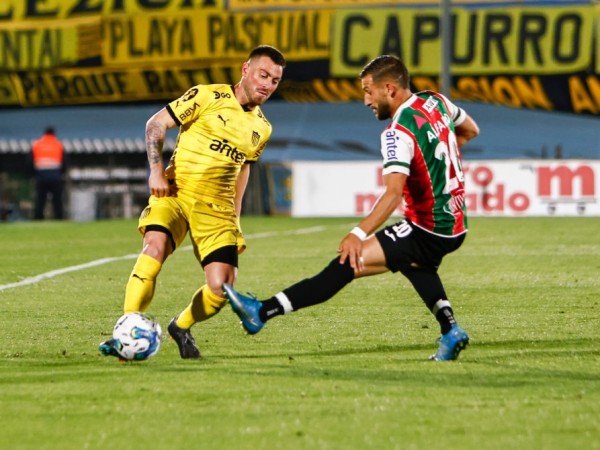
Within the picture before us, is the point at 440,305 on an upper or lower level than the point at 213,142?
lower

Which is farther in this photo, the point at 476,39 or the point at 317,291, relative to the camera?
Result: the point at 476,39

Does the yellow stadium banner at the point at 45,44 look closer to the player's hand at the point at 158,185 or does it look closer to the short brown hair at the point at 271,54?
the short brown hair at the point at 271,54

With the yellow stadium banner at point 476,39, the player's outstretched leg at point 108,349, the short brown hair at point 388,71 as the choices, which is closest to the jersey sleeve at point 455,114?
the short brown hair at point 388,71

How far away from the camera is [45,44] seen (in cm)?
3359

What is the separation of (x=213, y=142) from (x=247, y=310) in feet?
3.81

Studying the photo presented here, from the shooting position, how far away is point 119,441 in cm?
488

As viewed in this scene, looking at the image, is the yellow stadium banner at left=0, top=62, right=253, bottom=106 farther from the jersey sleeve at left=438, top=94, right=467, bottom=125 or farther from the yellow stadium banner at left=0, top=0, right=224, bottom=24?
the jersey sleeve at left=438, top=94, right=467, bottom=125

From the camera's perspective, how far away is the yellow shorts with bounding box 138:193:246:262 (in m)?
7.45

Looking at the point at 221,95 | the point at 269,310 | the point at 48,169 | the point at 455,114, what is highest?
the point at 221,95

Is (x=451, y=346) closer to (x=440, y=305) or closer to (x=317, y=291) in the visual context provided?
(x=440, y=305)

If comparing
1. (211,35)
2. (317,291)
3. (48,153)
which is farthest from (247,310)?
(211,35)

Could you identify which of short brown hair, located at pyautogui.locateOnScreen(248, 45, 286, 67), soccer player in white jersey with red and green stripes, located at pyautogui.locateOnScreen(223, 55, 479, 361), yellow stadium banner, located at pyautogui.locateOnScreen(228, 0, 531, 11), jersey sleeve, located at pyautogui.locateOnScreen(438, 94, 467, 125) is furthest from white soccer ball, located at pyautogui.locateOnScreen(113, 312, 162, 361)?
yellow stadium banner, located at pyautogui.locateOnScreen(228, 0, 531, 11)

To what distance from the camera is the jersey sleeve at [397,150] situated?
22.0 ft

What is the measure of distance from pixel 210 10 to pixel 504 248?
16.9 meters
